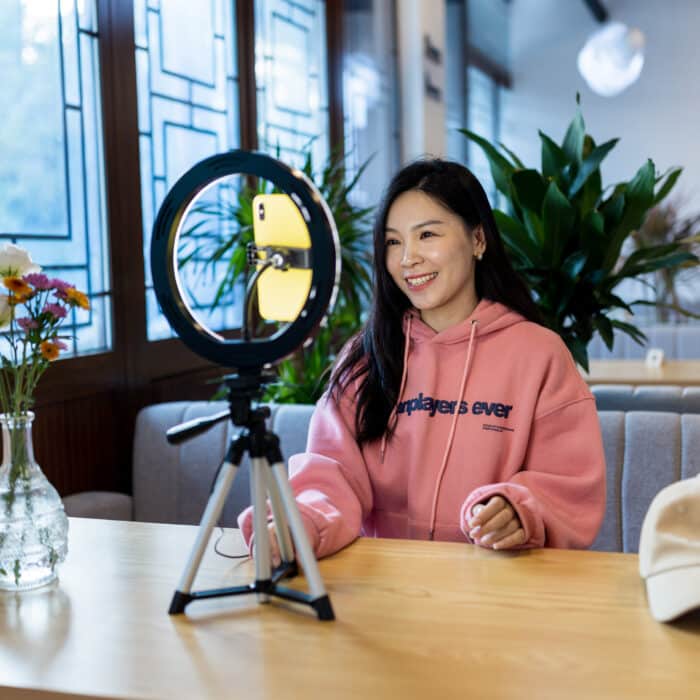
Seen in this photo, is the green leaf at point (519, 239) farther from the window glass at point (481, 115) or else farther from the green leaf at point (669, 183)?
the window glass at point (481, 115)

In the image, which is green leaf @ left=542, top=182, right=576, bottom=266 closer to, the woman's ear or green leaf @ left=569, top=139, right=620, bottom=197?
green leaf @ left=569, top=139, right=620, bottom=197

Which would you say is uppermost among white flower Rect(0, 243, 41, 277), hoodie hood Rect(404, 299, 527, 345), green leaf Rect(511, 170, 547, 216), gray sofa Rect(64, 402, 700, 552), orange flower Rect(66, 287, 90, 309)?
green leaf Rect(511, 170, 547, 216)

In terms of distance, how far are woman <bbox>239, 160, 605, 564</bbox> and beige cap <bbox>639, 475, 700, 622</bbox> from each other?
1.12ft

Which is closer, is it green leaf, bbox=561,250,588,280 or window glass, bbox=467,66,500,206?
green leaf, bbox=561,250,588,280

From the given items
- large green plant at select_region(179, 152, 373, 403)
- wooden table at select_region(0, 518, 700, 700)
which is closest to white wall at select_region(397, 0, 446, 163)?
large green plant at select_region(179, 152, 373, 403)

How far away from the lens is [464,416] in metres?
1.47

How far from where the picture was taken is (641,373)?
3.41 m

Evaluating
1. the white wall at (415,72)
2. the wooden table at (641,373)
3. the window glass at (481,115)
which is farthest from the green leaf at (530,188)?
the window glass at (481,115)

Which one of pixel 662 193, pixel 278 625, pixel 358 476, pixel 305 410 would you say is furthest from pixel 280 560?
pixel 662 193

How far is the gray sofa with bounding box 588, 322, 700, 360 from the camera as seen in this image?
175 inches

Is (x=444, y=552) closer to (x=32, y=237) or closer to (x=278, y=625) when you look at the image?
(x=278, y=625)

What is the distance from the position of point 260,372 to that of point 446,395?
2.02 ft

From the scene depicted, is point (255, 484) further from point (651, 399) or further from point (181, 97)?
point (181, 97)

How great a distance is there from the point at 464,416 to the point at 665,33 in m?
7.88
